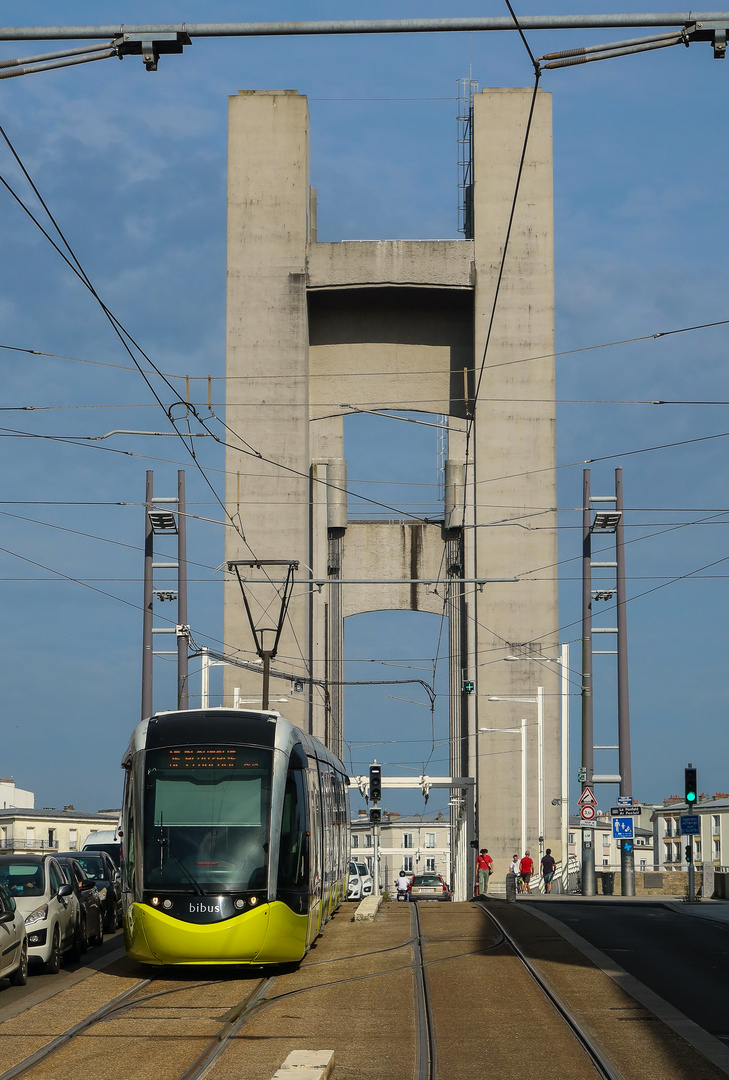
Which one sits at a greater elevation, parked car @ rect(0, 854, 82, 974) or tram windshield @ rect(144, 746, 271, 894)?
tram windshield @ rect(144, 746, 271, 894)

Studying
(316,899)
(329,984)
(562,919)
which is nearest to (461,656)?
(562,919)

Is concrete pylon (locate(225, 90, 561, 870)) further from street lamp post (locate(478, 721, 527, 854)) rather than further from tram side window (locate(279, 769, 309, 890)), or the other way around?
tram side window (locate(279, 769, 309, 890))

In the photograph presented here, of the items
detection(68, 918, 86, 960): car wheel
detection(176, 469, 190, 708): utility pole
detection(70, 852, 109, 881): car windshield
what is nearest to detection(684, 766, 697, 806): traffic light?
detection(176, 469, 190, 708): utility pole

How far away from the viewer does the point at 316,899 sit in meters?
17.8

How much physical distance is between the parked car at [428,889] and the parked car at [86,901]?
35.3m

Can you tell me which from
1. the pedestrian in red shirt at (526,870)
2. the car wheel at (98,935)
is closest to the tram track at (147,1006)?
the car wheel at (98,935)

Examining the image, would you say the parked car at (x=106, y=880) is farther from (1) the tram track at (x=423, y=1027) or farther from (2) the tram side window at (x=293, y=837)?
(1) the tram track at (x=423, y=1027)

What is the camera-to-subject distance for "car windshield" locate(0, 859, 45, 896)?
17.1 metres

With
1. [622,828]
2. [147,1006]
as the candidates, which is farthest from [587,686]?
[147,1006]

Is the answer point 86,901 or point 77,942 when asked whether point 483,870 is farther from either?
point 77,942

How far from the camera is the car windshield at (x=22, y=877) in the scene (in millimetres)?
17141

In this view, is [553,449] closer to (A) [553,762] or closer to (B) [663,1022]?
(A) [553,762]

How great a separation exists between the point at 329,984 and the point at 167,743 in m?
3.28

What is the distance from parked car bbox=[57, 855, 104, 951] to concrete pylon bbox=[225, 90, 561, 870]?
68.5 feet
